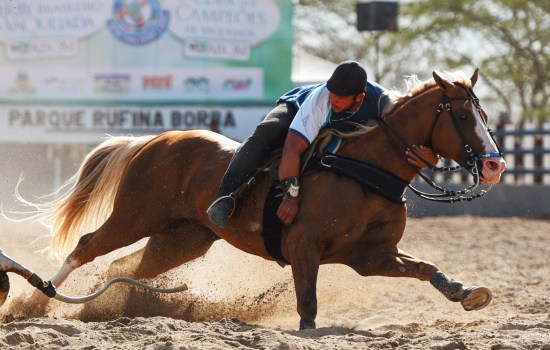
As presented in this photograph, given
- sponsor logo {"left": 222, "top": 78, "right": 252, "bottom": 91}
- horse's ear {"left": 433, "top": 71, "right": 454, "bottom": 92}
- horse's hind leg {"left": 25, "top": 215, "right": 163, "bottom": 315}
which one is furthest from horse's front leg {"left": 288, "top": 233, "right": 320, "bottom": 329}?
sponsor logo {"left": 222, "top": 78, "right": 252, "bottom": 91}

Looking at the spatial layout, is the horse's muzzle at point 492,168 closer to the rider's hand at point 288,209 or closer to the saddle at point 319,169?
the saddle at point 319,169

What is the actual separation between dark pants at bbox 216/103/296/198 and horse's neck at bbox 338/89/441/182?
15.8 inches

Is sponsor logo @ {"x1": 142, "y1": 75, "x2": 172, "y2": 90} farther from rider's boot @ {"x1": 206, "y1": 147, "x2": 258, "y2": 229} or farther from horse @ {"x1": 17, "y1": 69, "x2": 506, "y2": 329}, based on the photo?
rider's boot @ {"x1": 206, "y1": 147, "x2": 258, "y2": 229}

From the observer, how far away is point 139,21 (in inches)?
659

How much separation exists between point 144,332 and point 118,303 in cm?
173

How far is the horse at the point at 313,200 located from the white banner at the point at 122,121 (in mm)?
9689

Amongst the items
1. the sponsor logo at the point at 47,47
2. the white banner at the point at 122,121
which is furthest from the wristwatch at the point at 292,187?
the sponsor logo at the point at 47,47

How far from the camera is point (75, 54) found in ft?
55.0

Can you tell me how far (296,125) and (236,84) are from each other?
11224 mm

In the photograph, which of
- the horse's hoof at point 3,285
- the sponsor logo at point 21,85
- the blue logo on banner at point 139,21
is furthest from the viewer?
the sponsor logo at point 21,85

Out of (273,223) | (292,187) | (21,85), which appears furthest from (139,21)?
(292,187)

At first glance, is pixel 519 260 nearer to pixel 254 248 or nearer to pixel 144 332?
pixel 254 248

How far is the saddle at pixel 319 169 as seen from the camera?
5559mm

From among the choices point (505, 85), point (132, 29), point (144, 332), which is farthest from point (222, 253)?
point (505, 85)
